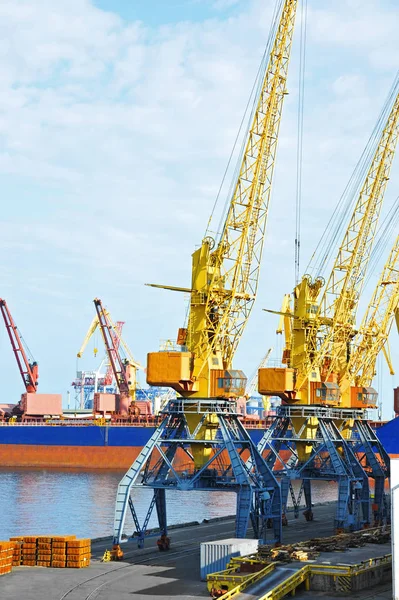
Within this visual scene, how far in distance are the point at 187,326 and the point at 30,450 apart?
256 ft

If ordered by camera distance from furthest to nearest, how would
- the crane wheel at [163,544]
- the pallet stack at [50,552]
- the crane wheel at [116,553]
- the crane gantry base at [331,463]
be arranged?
the crane gantry base at [331,463] → the crane wheel at [163,544] → the crane wheel at [116,553] → the pallet stack at [50,552]

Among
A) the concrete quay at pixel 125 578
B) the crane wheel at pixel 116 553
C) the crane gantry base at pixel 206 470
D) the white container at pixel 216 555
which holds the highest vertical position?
the crane gantry base at pixel 206 470

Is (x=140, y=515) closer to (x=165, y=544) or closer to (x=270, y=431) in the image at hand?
(x=270, y=431)

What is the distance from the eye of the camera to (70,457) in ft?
414

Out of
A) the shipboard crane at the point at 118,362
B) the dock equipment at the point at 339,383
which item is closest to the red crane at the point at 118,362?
the shipboard crane at the point at 118,362

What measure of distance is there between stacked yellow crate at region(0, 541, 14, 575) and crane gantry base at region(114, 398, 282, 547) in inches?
340

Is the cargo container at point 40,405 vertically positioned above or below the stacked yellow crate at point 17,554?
above

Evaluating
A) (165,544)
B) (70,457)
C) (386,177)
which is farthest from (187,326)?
(70,457)

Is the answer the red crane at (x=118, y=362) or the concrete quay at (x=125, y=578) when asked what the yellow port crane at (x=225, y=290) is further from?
the red crane at (x=118, y=362)

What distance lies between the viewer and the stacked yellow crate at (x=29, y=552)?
44344mm

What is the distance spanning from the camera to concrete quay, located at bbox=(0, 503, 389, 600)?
37.7 meters

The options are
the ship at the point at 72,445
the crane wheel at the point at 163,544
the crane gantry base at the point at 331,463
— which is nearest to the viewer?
the crane wheel at the point at 163,544

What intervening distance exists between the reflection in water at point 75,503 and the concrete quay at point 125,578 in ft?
39.4

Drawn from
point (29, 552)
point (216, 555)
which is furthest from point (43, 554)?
point (216, 555)
